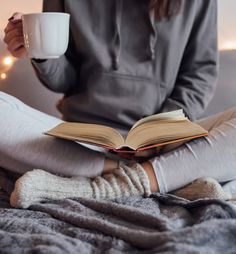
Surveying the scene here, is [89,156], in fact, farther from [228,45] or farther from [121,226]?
[228,45]

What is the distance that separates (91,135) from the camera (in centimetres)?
89

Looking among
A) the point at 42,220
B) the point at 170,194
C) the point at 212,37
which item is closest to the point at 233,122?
the point at 170,194

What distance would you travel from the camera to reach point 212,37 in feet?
4.03

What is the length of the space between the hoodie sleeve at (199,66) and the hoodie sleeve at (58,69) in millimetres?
227

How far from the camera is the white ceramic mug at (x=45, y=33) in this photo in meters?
0.93

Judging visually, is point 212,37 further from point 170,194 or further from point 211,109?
point 170,194

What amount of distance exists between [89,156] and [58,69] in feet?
0.87

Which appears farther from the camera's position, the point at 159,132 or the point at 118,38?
the point at 118,38

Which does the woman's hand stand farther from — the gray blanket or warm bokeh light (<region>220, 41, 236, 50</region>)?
warm bokeh light (<region>220, 41, 236, 50</region>)

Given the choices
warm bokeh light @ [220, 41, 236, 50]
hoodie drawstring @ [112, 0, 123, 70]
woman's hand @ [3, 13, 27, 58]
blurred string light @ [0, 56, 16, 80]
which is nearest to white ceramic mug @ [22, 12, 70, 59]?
woman's hand @ [3, 13, 27, 58]

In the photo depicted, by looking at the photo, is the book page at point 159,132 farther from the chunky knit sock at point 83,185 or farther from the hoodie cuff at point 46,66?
the hoodie cuff at point 46,66

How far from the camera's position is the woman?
96 centimetres

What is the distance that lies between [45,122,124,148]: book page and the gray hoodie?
22cm

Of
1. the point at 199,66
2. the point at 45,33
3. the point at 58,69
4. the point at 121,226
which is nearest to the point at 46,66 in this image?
the point at 58,69
